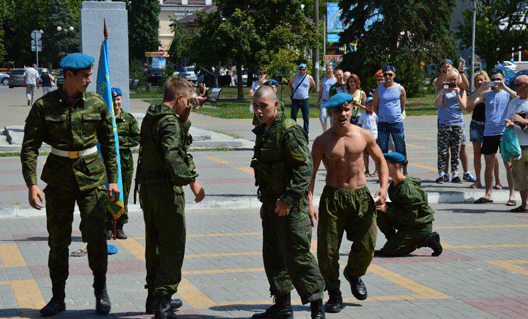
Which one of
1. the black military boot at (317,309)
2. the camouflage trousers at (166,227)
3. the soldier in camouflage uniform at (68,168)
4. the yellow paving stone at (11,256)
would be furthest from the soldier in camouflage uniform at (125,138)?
the black military boot at (317,309)

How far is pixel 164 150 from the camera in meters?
5.42

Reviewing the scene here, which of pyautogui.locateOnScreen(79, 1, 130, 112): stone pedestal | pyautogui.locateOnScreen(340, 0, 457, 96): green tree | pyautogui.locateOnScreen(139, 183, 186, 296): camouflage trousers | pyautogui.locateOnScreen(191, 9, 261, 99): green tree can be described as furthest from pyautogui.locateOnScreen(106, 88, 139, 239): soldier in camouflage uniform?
pyautogui.locateOnScreen(191, 9, 261, 99): green tree

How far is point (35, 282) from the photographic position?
683cm

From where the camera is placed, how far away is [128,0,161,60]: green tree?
303ft

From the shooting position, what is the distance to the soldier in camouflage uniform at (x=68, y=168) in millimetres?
5770

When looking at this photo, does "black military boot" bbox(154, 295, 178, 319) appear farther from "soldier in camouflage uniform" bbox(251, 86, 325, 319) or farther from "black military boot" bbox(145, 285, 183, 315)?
"soldier in camouflage uniform" bbox(251, 86, 325, 319)

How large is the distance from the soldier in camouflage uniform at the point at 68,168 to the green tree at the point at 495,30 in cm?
3904

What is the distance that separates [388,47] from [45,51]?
70054 millimetres

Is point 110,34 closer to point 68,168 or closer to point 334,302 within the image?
point 68,168

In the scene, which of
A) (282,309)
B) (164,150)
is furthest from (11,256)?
(282,309)

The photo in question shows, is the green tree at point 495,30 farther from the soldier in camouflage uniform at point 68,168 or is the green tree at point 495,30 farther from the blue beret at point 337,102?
the soldier in camouflage uniform at point 68,168

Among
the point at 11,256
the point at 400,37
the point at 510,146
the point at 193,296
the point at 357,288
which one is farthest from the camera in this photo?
the point at 400,37

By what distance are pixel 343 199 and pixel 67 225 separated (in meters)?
2.13

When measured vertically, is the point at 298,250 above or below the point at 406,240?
above
